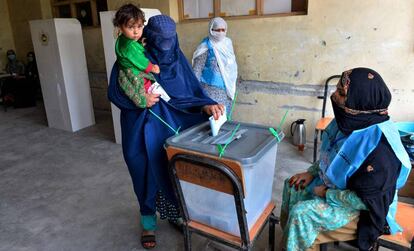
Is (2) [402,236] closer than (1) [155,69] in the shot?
Yes

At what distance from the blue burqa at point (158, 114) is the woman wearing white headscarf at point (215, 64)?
56.4 inches

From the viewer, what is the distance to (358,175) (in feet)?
3.95

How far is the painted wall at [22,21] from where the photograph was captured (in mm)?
5766

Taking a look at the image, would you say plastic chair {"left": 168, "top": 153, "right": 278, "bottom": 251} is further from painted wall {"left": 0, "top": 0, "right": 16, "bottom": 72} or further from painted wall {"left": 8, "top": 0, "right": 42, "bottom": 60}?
painted wall {"left": 0, "top": 0, "right": 16, "bottom": 72}

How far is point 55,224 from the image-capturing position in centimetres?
221

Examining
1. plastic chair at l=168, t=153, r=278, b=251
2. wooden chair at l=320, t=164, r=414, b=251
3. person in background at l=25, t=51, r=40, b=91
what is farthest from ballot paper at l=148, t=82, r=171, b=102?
person in background at l=25, t=51, r=40, b=91

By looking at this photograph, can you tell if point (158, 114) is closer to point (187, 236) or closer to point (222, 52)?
point (187, 236)

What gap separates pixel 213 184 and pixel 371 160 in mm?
609

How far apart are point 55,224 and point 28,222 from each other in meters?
0.22

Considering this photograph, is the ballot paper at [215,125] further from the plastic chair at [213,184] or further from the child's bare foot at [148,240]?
the child's bare foot at [148,240]

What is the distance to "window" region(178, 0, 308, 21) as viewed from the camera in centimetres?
328

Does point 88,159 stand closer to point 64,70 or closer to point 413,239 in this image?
point 64,70

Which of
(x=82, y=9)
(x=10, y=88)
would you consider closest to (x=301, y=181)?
(x=82, y=9)

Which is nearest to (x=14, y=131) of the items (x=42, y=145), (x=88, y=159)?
(x=42, y=145)
